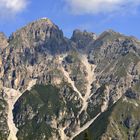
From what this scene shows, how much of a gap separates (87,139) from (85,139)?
3.49ft

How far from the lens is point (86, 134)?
11756 centimetres

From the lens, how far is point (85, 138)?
11819 cm

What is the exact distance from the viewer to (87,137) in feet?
387

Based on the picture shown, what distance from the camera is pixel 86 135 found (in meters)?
118

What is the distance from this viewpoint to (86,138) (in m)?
118

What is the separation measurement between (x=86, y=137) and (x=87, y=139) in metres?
0.98

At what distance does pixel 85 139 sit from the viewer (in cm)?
11825

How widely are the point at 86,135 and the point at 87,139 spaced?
3.86 ft

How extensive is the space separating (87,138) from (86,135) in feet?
2.77

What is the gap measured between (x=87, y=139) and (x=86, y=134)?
1295 millimetres

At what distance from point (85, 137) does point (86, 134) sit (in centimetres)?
123

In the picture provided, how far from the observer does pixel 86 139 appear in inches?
4638

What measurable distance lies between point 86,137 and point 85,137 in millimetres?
315

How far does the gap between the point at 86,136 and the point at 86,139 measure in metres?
0.86
